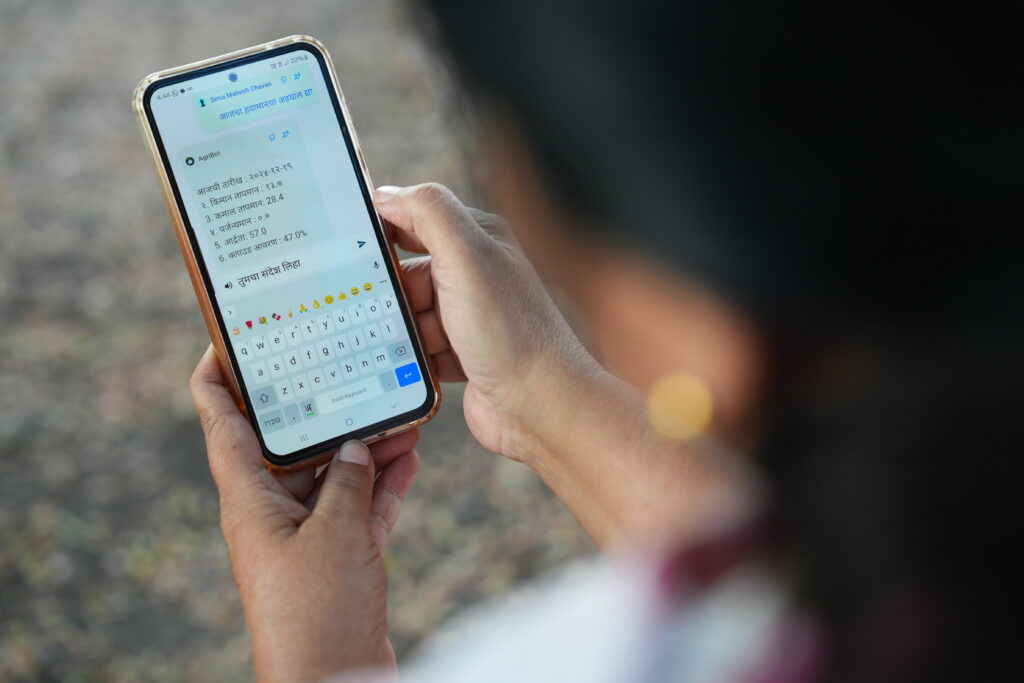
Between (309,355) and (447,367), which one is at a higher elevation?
(309,355)

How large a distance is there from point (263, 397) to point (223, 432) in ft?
0.36

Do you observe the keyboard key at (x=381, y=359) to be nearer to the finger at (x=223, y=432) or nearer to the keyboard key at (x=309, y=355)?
the keyboard key at (x=309, y=355)

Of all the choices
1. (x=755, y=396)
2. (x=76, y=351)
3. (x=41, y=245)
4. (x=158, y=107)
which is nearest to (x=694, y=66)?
(x=755, y=396)

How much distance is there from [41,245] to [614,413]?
2.96m

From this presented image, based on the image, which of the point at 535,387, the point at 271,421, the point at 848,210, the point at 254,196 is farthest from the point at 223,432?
the point at 848,210

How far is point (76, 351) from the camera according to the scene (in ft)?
10.1

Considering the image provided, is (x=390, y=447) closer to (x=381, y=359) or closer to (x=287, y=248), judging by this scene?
(x=381, y=359)

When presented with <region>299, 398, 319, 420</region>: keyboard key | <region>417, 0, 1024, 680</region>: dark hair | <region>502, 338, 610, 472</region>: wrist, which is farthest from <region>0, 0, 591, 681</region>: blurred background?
<region>417, 0, 1024, 680</region>: dark hair

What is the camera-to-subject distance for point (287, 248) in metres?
1.59

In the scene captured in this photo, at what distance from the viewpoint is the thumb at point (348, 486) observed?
52.8 inches

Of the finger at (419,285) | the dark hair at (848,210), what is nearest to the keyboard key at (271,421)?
the finger at (419,285)

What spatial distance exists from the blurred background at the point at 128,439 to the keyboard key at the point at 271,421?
1.07 m

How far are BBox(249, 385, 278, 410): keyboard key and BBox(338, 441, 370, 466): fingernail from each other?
16cm

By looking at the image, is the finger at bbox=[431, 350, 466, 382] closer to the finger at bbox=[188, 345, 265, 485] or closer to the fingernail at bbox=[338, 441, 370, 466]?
the fingernail at bbox=[338, 441, 370, 466]
